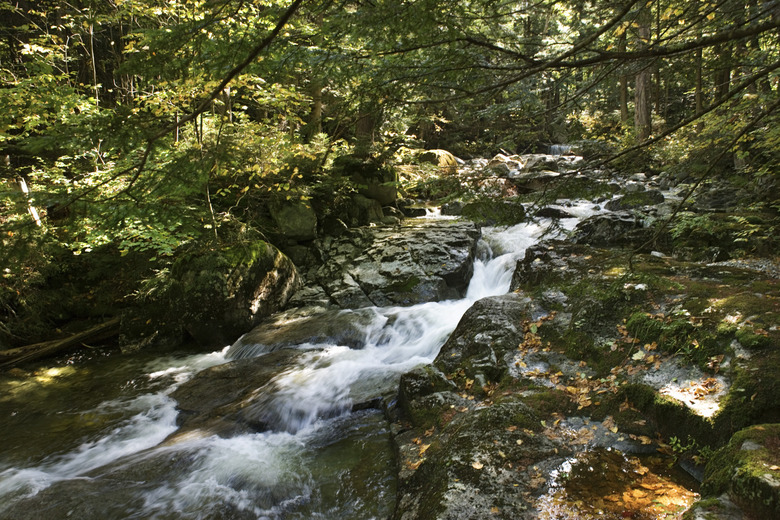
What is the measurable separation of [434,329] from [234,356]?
13.6ft

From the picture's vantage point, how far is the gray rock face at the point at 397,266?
9844 mm

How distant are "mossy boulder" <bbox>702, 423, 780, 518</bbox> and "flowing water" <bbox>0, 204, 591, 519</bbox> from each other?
2.68 m

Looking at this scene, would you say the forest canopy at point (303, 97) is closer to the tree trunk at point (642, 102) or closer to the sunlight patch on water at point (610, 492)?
the tree trunk at point (642, 102)

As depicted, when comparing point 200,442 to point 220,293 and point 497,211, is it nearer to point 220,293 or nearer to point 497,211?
point 220,293

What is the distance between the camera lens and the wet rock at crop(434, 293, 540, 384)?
506 centimetres

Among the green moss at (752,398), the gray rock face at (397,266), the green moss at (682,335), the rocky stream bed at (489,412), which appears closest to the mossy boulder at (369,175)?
the gray rock face at (397,266)

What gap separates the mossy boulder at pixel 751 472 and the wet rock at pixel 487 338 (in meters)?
2.40

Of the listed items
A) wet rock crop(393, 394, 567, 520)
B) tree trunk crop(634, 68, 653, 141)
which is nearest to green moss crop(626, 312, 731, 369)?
wet rock crop(393, 394, 567, 520)

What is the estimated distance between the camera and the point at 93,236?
7801 mm

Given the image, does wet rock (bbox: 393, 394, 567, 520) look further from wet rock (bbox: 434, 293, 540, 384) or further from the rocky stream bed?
wet rock (bbox: 434, 293, 540, 384)

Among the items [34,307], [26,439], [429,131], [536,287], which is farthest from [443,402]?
[429,131]

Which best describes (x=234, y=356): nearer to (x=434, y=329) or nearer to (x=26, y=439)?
(x=26, y=439)

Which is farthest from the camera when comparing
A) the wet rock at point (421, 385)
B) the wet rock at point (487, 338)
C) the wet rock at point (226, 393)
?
the wet rock at point (226, 393)

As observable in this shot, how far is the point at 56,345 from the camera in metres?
8.73
